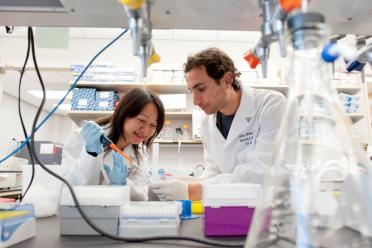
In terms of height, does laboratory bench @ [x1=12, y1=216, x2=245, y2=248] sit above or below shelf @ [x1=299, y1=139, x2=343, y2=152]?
below

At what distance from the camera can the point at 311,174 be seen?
0.38 meters

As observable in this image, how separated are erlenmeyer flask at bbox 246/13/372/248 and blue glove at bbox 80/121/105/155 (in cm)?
80

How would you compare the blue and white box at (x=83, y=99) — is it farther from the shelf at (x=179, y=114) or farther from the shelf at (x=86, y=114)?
the shelf at (x=179, y=114)

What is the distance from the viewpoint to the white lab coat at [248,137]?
4.39 ft

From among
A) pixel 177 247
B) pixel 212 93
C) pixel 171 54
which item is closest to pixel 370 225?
pixel 177 247

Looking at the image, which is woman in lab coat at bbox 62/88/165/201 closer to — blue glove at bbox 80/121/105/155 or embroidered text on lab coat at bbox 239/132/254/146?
blue glove at bbox 80/121/105/155

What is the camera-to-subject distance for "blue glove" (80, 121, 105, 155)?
1.04 meters

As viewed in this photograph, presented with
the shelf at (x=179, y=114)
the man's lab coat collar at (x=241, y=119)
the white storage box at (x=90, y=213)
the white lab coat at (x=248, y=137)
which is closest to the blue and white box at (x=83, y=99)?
the shelf at (x=179, y=114)

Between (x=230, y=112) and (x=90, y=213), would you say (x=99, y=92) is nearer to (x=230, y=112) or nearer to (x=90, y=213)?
(x=230, y=112)

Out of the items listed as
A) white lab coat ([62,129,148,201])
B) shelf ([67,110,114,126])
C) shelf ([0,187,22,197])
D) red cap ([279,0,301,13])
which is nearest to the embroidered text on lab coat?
white lab coat ([62,129,148,201])

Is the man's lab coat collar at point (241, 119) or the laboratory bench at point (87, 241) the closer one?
the laboratory bench at point (87, 241)

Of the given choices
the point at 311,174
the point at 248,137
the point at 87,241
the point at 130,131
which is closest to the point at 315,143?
the point at 311,174

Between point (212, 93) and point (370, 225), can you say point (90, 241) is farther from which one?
point (212, 93)

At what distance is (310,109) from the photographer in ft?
1.22
